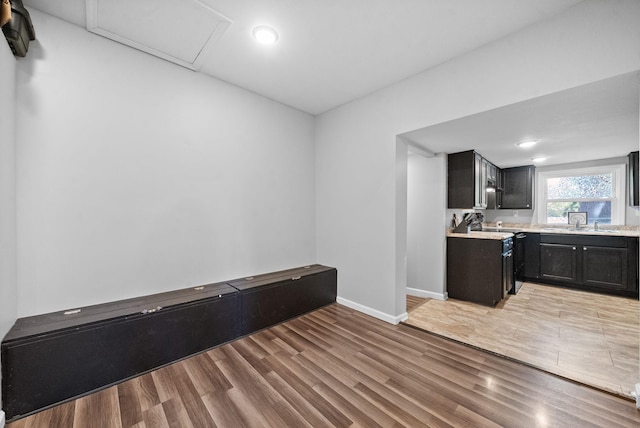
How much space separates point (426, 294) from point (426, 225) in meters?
1.03

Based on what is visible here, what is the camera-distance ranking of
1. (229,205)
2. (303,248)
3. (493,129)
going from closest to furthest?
1. (493,129)
2. (229,205)
3. (303,248)

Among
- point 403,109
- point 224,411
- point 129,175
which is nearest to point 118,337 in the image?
point 224,411

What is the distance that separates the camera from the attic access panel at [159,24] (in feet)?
5.92

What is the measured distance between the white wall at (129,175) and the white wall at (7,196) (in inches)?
3.9

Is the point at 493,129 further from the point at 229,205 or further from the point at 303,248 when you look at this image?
the point at 229,205

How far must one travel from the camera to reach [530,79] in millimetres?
1907

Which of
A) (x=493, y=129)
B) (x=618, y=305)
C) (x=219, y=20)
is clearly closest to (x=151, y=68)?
(x=219, y=20)

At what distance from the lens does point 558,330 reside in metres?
2.62

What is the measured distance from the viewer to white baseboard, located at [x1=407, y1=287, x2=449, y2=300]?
358 centimetres

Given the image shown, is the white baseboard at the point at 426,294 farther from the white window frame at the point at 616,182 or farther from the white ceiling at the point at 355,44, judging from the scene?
the white window frame at the point at 616,182

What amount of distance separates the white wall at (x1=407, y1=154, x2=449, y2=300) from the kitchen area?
0.14 m

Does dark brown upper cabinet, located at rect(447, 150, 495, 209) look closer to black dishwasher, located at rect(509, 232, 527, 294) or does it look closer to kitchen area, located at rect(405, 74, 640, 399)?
kitchen area, located at rect(405, 74, 640, 399)

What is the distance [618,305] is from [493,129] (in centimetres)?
316

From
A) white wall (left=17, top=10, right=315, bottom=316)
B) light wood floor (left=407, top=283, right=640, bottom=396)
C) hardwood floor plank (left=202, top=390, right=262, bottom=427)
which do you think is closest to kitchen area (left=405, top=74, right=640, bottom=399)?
light wood floor (left=407, top=283, right=640, bottom=396)
